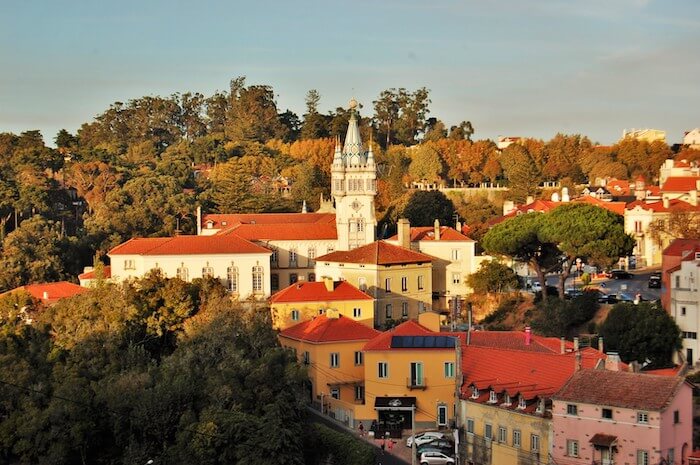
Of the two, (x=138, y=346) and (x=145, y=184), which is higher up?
(x=145, y=184)

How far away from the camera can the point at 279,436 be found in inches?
1443

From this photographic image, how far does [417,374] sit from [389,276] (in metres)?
15.2

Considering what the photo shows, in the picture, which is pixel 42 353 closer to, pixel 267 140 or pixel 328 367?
pixel 328 367

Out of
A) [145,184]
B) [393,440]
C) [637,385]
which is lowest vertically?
[393,440]

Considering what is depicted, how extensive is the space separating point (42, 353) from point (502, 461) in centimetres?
1957

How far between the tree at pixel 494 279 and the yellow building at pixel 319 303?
596cm

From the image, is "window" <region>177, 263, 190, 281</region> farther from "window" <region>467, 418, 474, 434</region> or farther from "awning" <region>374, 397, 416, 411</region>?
"window" <region>467, 418, 474, 434</region>

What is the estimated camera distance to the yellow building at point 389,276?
55.0 metres

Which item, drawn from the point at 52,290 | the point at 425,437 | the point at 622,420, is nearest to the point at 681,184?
the point at 52,290

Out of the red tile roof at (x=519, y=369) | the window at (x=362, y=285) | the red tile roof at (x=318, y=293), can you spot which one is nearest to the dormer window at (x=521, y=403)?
the red tile roof at (x=519, y=369)

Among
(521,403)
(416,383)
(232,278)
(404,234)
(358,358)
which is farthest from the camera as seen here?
(404,234)

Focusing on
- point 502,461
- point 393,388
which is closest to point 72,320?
point 393,388

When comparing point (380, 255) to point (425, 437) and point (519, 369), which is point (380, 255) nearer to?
point (519, 369)

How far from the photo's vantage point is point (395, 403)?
4028 centimetres
